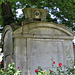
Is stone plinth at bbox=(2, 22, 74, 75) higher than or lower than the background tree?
lower

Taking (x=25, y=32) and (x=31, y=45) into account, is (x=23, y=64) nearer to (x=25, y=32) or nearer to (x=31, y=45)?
(x=31, y=45)

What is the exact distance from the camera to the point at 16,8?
35.4 ft

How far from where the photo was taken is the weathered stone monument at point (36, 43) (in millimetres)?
5352

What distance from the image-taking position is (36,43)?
556 cm

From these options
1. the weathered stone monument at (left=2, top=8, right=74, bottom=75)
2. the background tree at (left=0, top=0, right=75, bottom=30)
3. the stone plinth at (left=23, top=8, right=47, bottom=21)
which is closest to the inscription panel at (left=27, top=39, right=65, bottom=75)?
the weathered stone monument at (left=2, top=8, right=74, bottom=75)

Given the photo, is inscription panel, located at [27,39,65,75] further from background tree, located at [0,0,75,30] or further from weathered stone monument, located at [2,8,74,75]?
background tree, located at [0,0,75,30]

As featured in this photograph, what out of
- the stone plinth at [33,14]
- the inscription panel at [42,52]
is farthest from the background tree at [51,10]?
the inscription panel at [42,52]

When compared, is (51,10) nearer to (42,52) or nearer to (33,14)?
(33,14)

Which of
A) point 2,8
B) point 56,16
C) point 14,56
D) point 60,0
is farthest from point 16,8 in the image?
point 14,56

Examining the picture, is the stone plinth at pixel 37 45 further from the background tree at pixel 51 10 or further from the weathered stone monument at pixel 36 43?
the background tree at pixel 51 10

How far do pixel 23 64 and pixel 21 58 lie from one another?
0.23 metres

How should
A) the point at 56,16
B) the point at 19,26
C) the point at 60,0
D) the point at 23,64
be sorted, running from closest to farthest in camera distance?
the point at 23,64
the point at 19,26
the point at 60,0
the point at 56,16

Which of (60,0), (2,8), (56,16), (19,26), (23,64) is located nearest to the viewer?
(23,64)

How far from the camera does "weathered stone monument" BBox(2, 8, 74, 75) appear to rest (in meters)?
5.35
